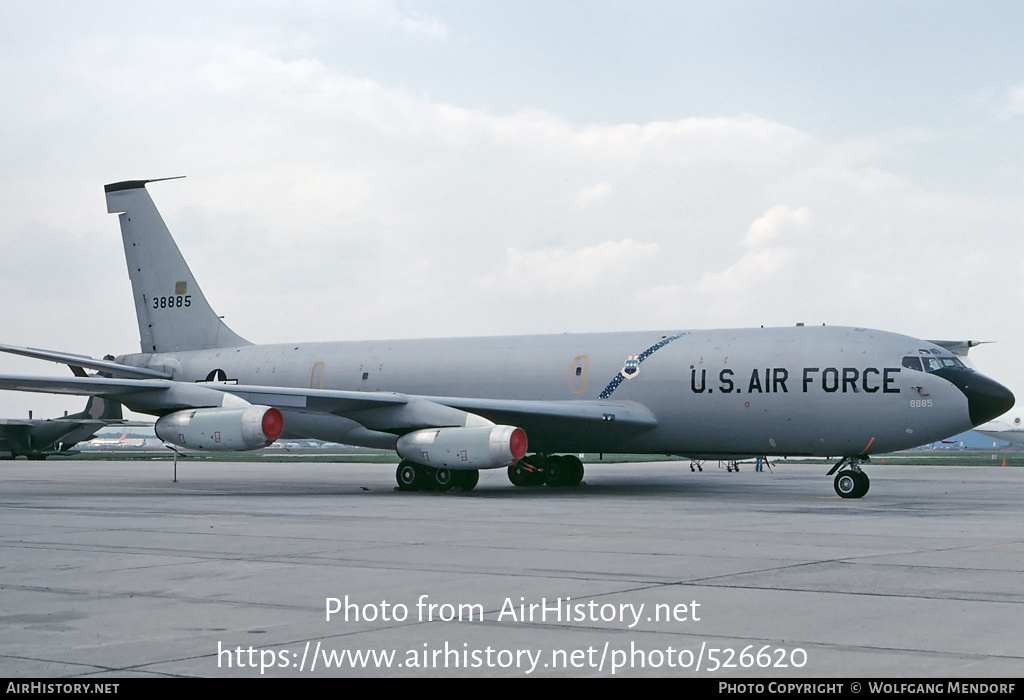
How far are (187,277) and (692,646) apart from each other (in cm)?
2859

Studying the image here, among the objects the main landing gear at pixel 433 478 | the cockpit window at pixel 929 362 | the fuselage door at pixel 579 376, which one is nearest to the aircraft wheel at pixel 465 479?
the main landing gear at pixel 433 478

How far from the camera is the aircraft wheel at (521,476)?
91.4 ft

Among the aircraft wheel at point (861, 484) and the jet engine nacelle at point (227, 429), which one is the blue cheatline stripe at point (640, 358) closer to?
the aircraft wheel at point (861, 484)

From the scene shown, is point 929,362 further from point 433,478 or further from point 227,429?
point 227,429

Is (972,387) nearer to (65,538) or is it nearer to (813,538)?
(813,538)

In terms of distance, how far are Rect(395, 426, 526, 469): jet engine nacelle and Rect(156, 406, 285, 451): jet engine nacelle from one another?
9.56 feet

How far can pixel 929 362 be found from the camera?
22156 millimetres

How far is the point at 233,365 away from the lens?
1243 inches

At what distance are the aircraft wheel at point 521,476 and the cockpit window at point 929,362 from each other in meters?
9.98

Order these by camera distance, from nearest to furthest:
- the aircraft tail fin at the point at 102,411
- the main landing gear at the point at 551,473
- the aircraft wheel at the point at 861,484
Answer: the aircraft wheel at the point at 861,484 < the main landing gear at the point at 551,473 < the aircraft tail fin at the point at 102,411

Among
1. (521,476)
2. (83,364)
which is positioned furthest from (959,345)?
(83,364)

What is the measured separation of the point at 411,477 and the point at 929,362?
1130 cm

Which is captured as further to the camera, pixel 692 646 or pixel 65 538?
pixel 65 538

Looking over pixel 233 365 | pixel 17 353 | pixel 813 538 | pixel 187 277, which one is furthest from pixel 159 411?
pixel 813 538
